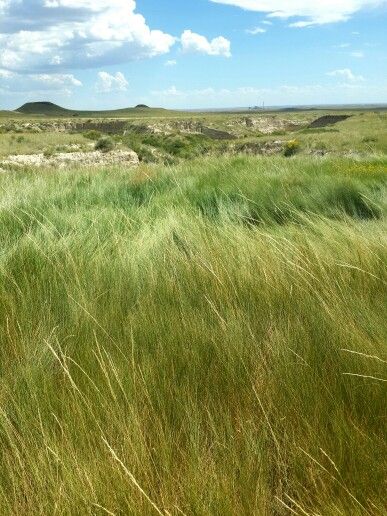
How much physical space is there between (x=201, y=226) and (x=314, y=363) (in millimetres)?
2064

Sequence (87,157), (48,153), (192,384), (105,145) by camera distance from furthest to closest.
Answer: (105,145) < (87,157) < (48,153) < (192,384)

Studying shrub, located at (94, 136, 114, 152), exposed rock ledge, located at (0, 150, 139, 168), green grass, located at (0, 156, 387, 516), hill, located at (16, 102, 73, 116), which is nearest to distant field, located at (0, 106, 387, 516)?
green grass, located at (0, 156, 387, 516)

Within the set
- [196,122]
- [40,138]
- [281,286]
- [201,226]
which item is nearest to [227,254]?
[281,286]

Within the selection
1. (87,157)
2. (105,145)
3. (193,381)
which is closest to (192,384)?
(193,381)

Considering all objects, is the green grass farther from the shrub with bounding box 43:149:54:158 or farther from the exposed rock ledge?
the shrub with bounding box 43:149:54:158

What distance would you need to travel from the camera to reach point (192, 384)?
1.50 meters

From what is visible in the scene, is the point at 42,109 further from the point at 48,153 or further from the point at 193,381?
the point at 193,381

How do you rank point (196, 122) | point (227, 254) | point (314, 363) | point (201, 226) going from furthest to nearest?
point (196, 122) < point (201, 226) < point (227, 254) < point (314, 363)

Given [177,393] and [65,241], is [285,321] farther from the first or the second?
[65,241]

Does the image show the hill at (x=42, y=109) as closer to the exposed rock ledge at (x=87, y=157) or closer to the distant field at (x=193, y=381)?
the exposed rock ledge at (x=87, y=157)

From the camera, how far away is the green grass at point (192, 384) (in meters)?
1.12

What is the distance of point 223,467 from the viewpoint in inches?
46.5

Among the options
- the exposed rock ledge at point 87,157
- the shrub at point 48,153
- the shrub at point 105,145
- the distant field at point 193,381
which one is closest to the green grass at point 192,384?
the distant field at point 193,381

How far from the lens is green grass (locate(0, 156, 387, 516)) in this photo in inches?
44.3
